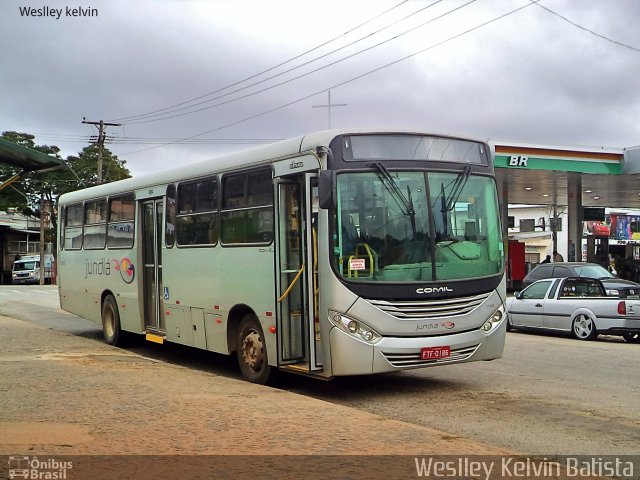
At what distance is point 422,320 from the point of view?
28.0 ft

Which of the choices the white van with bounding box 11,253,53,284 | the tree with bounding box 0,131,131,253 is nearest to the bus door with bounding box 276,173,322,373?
the tree with bounding box 0,131,131,253

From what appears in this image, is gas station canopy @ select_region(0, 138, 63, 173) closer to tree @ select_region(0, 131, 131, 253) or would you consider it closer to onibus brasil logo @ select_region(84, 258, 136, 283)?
onibus brasil logo @ select_region(84, 258, 136, 283)

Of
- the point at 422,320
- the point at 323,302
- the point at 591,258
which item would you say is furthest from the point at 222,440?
the point at 591,258

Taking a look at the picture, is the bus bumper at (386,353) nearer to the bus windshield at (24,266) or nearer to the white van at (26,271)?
the white van at (26,271)

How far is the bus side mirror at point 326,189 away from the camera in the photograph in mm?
8078

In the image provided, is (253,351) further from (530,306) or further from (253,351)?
(530,306)

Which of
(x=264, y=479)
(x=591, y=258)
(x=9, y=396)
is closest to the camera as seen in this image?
(x=264, y=479)

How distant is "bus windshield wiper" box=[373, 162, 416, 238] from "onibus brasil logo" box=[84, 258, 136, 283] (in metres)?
6.44

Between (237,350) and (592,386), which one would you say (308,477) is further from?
(592,386)

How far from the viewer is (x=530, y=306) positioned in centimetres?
1697

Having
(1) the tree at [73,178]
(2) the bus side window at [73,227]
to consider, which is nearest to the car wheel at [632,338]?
(2) the bus side window at [73,227]

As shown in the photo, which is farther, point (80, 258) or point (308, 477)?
point (80, 258)

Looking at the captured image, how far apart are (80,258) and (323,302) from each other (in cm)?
920

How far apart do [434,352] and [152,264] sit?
20.4ft
